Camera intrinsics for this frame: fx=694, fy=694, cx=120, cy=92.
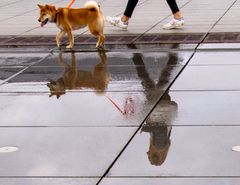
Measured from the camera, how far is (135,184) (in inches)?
230

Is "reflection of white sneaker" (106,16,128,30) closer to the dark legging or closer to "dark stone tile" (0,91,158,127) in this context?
the dark legging

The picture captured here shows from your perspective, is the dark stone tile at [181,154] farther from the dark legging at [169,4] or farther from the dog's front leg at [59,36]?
the dark legging at [169,4]

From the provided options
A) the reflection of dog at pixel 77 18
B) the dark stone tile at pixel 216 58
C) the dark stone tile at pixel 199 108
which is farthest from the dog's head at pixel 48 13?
the dark stone tile at pixel 199 108

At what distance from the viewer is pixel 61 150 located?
6867mm

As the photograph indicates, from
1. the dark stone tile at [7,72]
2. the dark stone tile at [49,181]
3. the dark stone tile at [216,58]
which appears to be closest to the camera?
the dark stone tile at [49,181]

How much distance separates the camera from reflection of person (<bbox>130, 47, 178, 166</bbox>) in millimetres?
6734

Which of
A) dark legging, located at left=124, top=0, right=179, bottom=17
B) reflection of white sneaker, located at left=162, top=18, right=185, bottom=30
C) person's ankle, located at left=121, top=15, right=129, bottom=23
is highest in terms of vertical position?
dark legging, located at left=124, top=0, right=179, bottom=17

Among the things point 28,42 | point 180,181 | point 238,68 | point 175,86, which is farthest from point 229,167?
point 28,42

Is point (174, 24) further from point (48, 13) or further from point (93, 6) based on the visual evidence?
point (48, 13)

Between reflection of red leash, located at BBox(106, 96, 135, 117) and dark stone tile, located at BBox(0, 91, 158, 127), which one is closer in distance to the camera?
dark stone tile, located at BBox(0, 91, 158, 127)

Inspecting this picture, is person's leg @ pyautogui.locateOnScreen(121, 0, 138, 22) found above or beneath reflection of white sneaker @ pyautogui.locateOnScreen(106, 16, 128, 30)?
above

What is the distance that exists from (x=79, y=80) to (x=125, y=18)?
428 cm

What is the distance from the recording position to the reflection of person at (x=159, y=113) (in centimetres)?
673

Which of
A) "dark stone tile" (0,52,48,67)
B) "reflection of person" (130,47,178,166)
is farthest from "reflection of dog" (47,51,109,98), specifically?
"dark stone tile" (0,52,48,67)
